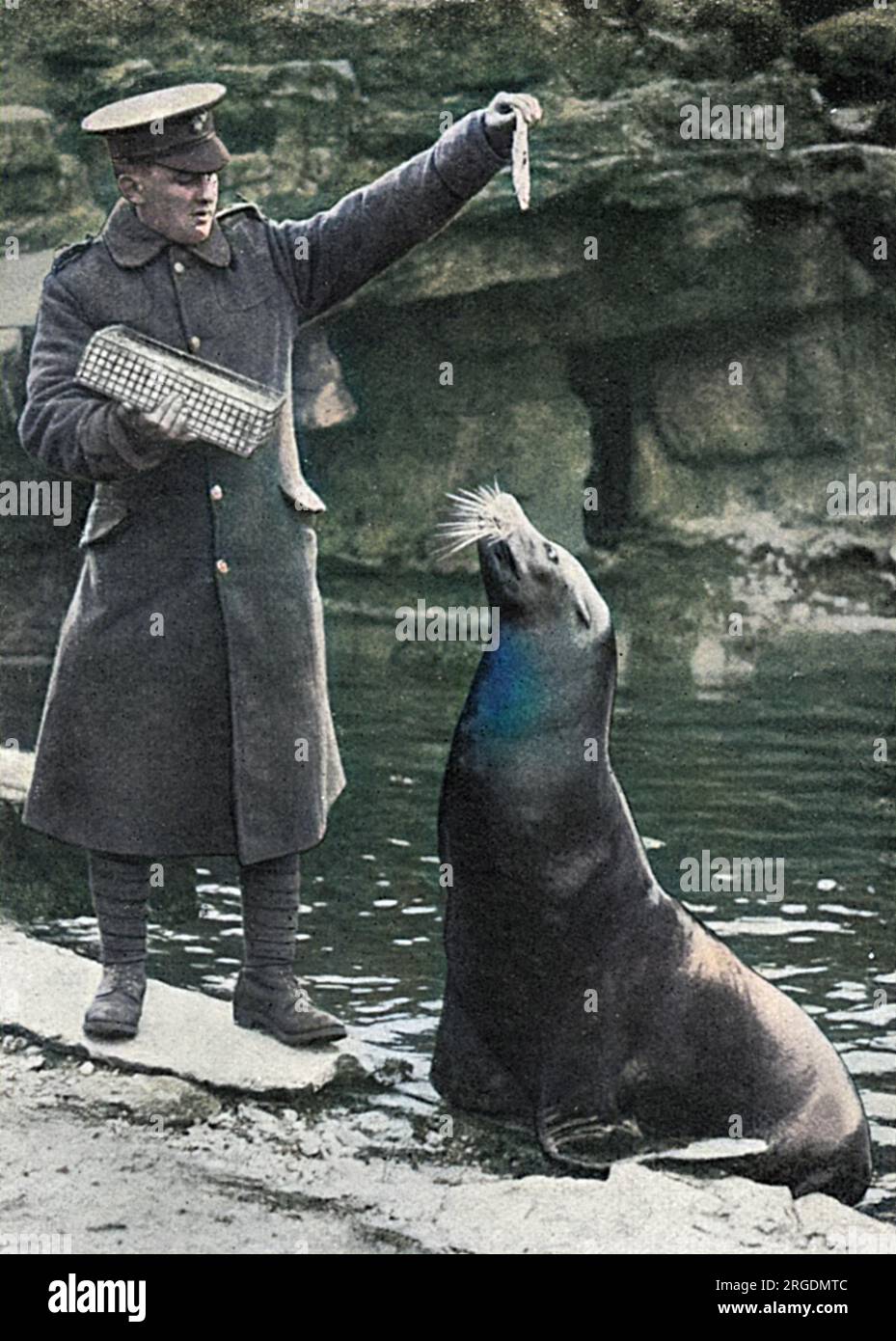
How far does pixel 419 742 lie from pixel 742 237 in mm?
4600

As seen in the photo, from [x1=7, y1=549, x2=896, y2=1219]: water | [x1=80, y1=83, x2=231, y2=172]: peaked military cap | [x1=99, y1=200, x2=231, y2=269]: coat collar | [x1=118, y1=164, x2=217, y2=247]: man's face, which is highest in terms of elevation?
[x1=80, y1=83, x2=231, y2=172]: peaked military cap

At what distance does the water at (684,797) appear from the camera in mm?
5820

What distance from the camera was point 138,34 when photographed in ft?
38.2

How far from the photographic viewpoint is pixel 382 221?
4555 mm

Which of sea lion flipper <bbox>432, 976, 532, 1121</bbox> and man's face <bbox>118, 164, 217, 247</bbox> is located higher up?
man's face <bbox>118, 164, 217, 247</bbox>

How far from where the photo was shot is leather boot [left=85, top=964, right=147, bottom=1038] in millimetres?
4848

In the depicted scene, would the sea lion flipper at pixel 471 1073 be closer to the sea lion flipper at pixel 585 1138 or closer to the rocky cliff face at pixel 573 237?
the sea lion flipper at pixel 585 1138

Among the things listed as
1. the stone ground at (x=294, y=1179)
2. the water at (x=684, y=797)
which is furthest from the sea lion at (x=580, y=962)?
the water at (x=684, y=797)

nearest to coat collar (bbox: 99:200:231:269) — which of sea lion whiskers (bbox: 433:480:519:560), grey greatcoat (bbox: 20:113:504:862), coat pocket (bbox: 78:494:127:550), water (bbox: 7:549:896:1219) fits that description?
grey greatcoat (bbox: 20:113:504:862)

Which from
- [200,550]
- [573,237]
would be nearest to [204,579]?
[200,550]

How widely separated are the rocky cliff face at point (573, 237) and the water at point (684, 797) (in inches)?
22.2

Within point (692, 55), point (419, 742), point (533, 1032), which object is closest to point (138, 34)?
point (692, 55)

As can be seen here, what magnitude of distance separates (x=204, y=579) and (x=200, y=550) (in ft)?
0.20

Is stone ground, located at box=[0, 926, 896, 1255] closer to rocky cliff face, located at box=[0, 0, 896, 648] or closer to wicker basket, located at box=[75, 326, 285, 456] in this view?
wicker basket, located at box=[75, 326, 285, 456]
